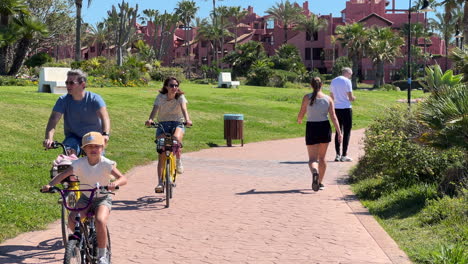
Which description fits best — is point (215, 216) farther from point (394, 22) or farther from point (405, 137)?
point (394, 22)

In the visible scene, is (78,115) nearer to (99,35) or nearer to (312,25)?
(312,25)

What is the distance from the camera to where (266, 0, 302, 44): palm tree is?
320 feet

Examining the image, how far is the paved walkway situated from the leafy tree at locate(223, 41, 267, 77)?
5474 cm

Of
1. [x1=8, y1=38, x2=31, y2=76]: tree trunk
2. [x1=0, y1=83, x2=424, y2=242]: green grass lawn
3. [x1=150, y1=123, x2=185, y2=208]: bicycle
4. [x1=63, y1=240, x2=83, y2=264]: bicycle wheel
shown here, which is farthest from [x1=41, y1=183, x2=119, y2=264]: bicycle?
[x1=8, y1=38, x2=31, y2=76]: tree trunk

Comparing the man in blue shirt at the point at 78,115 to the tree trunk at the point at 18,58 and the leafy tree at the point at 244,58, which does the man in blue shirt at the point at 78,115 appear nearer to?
the tree trunk at the point at 18,58

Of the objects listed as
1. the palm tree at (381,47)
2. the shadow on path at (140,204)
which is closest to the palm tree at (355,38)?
the palm tree at (381,47)

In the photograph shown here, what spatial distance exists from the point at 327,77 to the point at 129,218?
247 ft

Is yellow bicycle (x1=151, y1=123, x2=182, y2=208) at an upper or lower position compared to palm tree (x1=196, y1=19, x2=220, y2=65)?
lower

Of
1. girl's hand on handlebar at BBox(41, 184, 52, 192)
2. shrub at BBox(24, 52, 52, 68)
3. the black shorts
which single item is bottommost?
the black shorts

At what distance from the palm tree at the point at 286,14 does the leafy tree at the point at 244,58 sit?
28020 mm

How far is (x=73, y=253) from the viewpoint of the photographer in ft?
18.1

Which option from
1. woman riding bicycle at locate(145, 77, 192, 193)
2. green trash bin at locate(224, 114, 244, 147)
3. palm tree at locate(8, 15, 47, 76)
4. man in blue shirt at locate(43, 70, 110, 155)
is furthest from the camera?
palm tree at locate(8, 15, 47, 76)

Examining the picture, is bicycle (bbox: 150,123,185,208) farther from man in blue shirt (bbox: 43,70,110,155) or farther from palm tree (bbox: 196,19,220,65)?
palm tree (bbox: 196,19,220,65)

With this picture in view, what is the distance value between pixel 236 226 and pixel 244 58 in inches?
2356
